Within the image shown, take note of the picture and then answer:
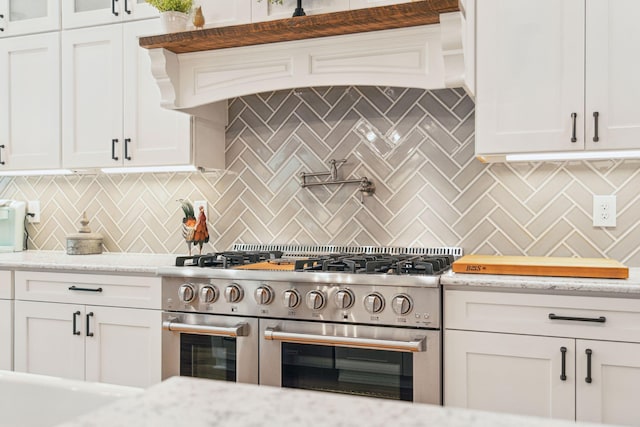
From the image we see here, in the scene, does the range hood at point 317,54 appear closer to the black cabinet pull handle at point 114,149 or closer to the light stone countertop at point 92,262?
the black cabinet pull handle at point 114,149

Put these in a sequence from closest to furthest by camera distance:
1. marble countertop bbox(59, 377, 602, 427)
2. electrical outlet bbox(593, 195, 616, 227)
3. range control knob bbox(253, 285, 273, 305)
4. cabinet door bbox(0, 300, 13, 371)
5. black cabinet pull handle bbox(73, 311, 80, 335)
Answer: marble countertop bbox(59, 377, 602, 427) < range control knob bbox(253, 285, 273, 305) < electrical outlet bbox(593, 195, 616, 227) < black cabinet pull handle bbox(73, 311, 80, 335) < cabinet door bbox(0, 300, 13, 371)

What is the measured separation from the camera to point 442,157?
273 centimetres

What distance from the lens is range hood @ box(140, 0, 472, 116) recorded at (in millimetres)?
2299

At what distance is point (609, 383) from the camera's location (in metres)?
1.91

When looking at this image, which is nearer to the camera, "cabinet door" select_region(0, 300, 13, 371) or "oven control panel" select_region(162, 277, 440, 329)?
"oven control panel" select_region(162, 277, 440, 329)


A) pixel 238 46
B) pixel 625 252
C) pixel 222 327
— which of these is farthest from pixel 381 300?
pixel 238 46

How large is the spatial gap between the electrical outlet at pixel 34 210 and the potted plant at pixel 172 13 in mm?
1558

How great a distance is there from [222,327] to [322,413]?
1814mm

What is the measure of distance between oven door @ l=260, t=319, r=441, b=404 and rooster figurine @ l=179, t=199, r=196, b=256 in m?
0.87

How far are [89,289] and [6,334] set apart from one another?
562mm

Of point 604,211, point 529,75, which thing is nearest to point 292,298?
point 529,75

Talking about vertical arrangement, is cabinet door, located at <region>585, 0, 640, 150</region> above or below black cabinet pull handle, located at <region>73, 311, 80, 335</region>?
above

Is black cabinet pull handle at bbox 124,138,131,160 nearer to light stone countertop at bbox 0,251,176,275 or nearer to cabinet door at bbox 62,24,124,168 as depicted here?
cabinet door at bbox 62,24,124,168

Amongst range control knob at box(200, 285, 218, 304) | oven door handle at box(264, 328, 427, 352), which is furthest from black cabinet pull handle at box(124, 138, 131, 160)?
oven door handle at box(264, 328, 427, 352)
